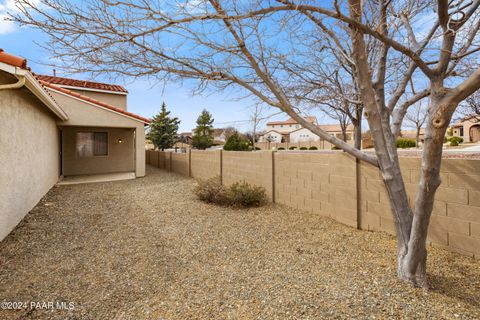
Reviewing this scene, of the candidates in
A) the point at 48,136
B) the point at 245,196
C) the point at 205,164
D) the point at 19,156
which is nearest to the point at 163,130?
the point at 205,164

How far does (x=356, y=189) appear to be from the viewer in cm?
479

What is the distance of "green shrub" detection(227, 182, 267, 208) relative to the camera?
21.5 feet

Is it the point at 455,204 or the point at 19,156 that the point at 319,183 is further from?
the point at 19,156

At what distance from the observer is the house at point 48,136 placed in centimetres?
443

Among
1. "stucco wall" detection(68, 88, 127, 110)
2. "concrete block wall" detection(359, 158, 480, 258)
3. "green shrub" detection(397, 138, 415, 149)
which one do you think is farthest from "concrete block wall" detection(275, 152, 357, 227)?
"green shrub" detection(397, 138, 415, 149)

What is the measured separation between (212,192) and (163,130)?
2693cm

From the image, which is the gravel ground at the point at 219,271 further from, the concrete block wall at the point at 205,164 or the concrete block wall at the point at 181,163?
the concrete block wall at the point at 181,163

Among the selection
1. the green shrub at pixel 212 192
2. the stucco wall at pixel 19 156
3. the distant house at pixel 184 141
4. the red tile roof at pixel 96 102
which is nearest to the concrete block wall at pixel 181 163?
the red tile roof at pixel 96 102

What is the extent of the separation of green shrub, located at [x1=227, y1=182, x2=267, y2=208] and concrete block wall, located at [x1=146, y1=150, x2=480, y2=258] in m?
0.50

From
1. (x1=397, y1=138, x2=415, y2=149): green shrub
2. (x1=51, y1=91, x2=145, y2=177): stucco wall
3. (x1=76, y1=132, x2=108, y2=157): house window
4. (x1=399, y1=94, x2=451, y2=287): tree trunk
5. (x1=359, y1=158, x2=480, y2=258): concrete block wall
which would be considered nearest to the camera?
(x1=399, y1=94, x2=451, y2=287): tree trunk

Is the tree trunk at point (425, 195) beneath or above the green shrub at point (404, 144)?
beneath

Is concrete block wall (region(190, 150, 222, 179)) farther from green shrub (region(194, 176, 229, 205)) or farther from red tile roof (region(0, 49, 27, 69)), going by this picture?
red tile roof (region(0, 49, 27, 69))

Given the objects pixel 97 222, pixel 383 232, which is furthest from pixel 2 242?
pixel 383 232

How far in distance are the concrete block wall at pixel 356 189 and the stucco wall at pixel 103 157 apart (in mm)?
7486
